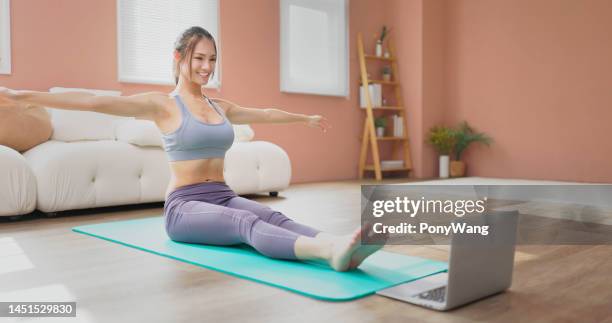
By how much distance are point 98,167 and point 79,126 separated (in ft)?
1.52

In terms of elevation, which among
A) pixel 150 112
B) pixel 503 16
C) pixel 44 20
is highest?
pixel 503 16

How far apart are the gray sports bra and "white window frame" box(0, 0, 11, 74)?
84.5 inches

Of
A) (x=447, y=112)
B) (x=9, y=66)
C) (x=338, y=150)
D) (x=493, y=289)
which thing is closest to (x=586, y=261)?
(x=493, y=289)

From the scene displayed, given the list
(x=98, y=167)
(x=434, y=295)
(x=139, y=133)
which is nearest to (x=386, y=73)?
(x=139, y=133)

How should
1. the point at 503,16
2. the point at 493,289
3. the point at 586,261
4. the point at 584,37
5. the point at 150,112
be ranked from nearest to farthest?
1. the point at 493,289
2. the point at 586,261
3. the point at 150,112
4. the point at 584,37
5. the point at 503,16

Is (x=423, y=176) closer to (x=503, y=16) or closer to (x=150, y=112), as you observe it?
(x=503, y=16)

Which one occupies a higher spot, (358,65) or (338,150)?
(358,65)

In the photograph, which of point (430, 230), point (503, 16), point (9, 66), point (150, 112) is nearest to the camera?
point (150, 112)

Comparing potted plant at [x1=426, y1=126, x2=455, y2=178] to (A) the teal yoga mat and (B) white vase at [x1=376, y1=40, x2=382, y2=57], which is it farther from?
(A) the teal yoga mat

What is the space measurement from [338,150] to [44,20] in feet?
9.90

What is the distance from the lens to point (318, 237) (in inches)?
67.6

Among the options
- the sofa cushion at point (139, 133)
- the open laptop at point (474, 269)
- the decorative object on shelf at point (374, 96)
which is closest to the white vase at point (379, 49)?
the decorative object on shelf at point (374, 96)

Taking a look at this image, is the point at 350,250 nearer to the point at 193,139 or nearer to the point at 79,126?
the point at 193,139

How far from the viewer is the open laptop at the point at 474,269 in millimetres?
1323
